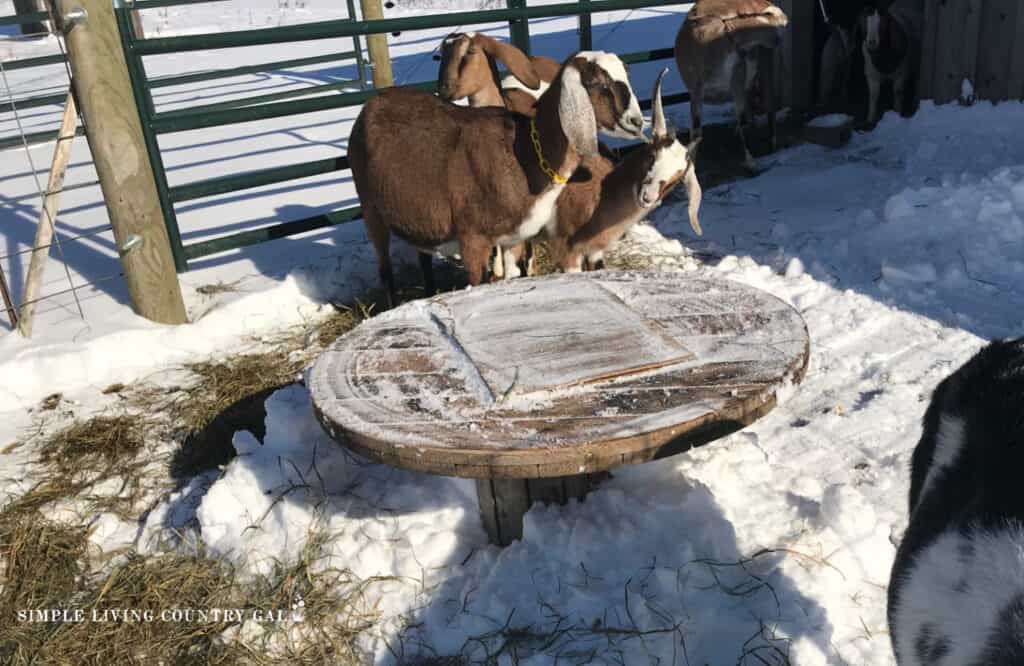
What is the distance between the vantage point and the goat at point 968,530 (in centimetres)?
154

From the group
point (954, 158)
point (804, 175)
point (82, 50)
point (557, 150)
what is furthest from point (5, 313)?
point (954, 158)

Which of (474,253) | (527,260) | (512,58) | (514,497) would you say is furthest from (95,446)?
(512,58)

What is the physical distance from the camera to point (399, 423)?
2229mm

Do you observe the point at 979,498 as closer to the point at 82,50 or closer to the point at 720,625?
the point at 720,625

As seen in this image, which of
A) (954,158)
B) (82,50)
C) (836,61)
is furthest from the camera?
(836,61)

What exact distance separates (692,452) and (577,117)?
156 centimetres

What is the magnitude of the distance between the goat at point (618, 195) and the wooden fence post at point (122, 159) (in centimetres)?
205

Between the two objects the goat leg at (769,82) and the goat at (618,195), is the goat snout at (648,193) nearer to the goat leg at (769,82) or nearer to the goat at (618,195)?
the goat at (618,195)

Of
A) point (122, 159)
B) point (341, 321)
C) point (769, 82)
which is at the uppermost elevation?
point (122, 159)

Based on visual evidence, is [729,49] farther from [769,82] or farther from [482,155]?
[482,155]

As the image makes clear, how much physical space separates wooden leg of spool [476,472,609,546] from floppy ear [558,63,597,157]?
5.24 feet

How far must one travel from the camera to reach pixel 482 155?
3.97 m

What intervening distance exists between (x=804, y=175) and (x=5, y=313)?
5.54m

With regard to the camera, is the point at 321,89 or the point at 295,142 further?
the point at 321,89
